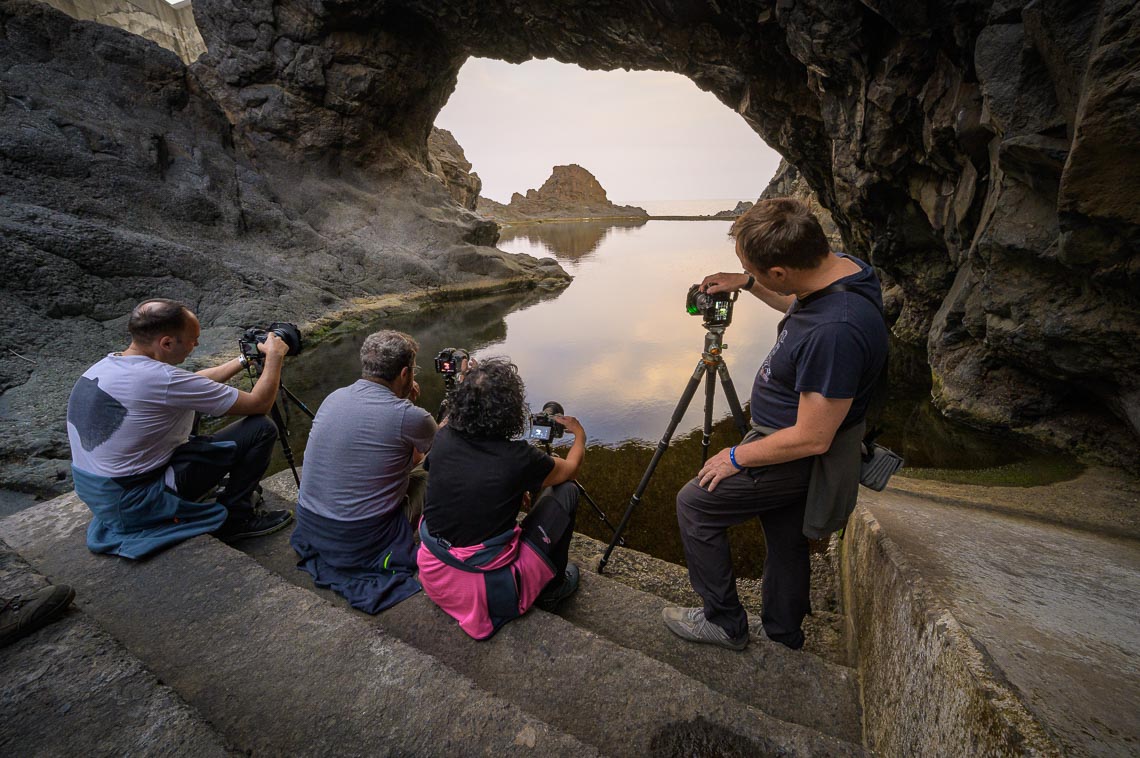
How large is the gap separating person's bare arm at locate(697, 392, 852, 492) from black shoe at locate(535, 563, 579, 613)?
1336mm

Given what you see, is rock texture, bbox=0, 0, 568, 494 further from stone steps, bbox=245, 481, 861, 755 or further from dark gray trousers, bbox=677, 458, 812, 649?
dark gray trousers, bbox=677, 458, 812, 649

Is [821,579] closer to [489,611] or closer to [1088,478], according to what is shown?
[489,611]

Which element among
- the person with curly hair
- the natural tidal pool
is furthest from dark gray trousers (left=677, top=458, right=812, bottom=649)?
the natural tidal pool

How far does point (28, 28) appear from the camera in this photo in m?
12.4

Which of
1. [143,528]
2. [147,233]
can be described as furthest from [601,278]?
[143,528]

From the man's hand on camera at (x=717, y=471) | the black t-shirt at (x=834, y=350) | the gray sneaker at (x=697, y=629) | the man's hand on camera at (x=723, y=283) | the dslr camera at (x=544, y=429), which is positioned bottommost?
the gray sneaker at (x=697, y=629)

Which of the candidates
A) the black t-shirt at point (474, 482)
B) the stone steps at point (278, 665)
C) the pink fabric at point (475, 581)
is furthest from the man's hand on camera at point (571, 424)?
the stone steps at point (278, 665)

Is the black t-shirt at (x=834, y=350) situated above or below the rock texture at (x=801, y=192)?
below

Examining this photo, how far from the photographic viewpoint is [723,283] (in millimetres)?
2475

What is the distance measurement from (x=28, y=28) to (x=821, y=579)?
20973 millimetres

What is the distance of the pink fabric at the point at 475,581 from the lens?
2035 mm

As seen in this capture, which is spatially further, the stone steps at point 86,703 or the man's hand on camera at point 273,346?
the man's hand on camera at point 273,346

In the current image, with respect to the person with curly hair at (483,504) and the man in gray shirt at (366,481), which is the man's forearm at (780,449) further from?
the man in gray shirt at (366,481)

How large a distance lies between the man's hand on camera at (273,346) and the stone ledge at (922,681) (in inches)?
132
